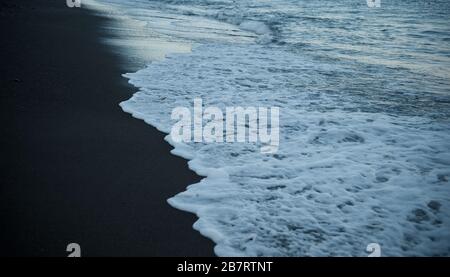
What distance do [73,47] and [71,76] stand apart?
1.93 metres

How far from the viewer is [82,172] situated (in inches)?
131

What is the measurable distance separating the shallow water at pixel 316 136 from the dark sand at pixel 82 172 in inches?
9.6

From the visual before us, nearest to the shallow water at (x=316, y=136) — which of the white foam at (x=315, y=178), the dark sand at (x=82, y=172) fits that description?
the white foam at (x=315, y=178)

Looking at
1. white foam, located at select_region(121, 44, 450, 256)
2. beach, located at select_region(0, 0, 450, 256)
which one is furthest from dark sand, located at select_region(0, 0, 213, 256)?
white foam, located at select_region(121, 44, 450, 256)

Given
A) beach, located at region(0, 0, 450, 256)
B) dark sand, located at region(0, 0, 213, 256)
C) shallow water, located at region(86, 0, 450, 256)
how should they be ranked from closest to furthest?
1. dark sand, located at region(0, 0, 213, 256)
2. beach, located at region(0, 0, 450, 256)
3. shallow water, located at region(86, 0, 450, 256)

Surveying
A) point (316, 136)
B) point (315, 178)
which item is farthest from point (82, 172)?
point (316, 136)

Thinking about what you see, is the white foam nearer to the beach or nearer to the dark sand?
the beach

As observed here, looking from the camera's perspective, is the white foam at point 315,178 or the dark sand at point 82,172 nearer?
the dark sand at point 82,172

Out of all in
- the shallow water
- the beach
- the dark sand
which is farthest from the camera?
the shallow water

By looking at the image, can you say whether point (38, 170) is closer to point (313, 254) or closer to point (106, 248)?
point (106, 248)

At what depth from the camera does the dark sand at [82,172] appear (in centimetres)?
266

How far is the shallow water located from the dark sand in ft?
0.80

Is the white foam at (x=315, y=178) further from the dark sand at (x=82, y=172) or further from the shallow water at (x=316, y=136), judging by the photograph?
the dark sand at (x=82, y=172)

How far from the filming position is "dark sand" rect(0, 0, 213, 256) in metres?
2.66
